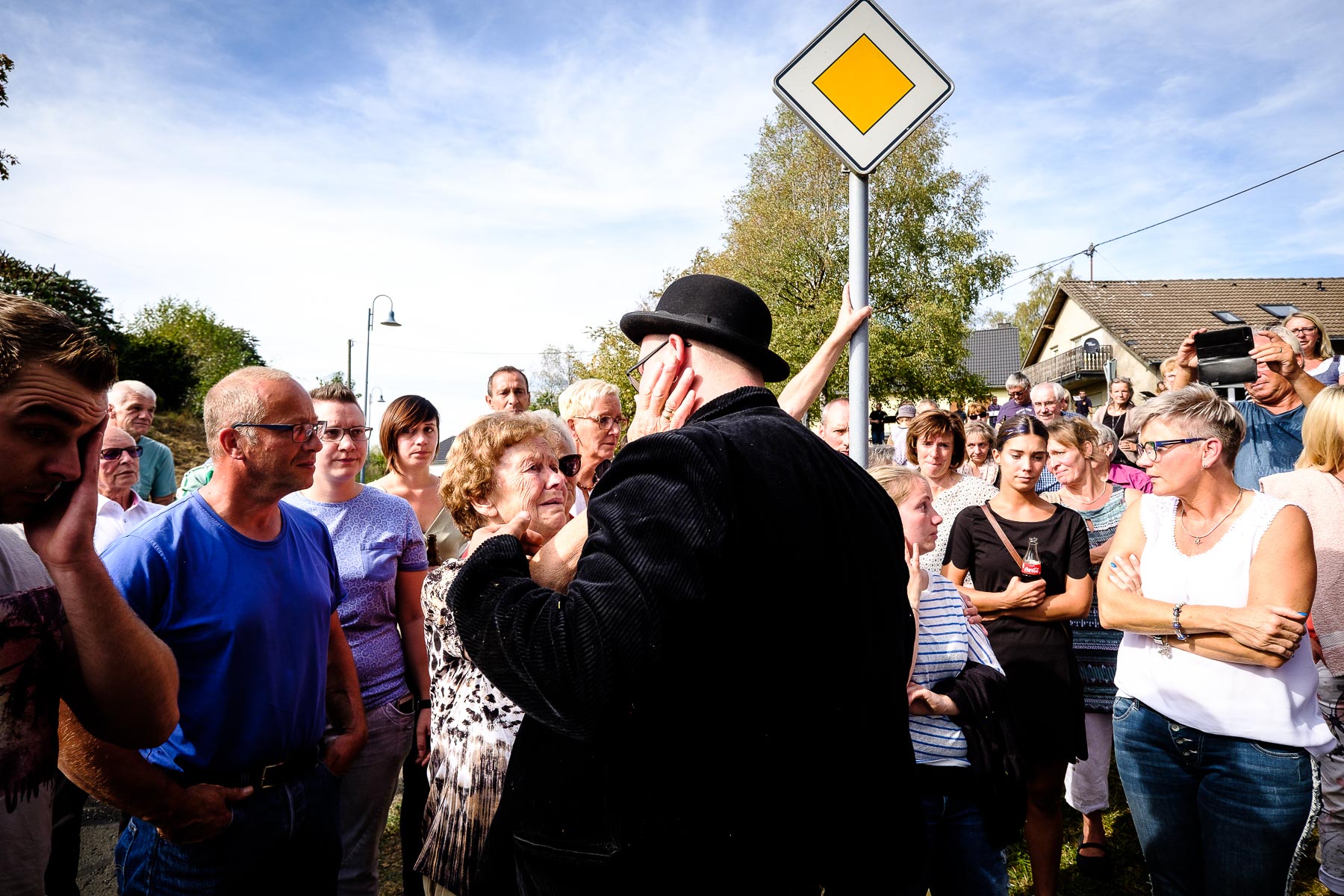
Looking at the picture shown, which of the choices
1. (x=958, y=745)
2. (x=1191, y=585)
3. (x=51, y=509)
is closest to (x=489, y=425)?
(x=51, y=509)

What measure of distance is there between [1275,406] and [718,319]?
194 inches

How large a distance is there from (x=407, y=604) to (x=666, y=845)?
2472mm

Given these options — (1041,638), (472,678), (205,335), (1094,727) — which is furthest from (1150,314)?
(205,335)

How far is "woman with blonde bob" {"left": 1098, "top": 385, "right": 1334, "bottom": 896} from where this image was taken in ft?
8.94

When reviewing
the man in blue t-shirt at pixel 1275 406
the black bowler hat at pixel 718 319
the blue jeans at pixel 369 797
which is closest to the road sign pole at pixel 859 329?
the black bowler hat at pixel 718 319

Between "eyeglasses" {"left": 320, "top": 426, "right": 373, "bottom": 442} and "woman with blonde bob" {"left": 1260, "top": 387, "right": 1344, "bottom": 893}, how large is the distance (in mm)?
4297

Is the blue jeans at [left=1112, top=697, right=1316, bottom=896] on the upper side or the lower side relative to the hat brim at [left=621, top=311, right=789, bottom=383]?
lower

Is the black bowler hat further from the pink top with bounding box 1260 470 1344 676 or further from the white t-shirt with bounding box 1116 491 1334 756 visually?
the pink top with bounding box 1260 470 1344 676

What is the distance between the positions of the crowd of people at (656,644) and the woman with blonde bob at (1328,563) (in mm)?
14

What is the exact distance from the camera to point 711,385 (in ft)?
6.09

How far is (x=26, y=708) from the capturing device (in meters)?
1.54

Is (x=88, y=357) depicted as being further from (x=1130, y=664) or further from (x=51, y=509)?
(x=1130, y=664)

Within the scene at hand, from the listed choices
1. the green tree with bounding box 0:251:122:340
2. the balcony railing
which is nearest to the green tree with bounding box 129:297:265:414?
the green tree with bounding box 0:251:122:340

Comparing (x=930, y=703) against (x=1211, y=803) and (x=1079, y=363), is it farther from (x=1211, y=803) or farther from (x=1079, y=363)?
(x=1079, y=363)
